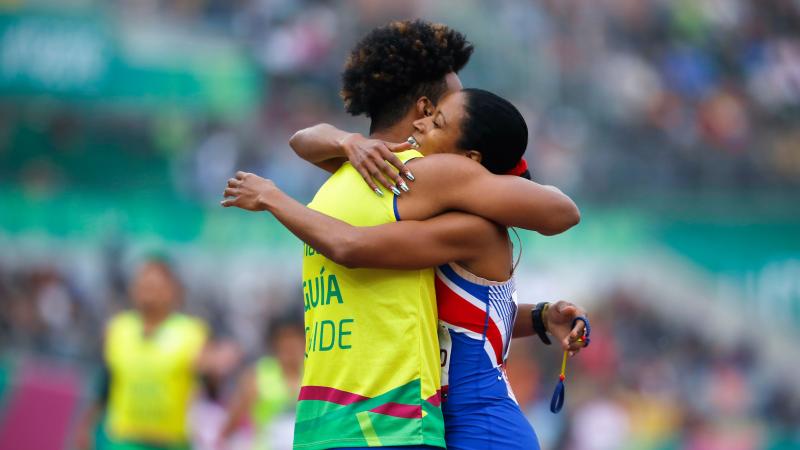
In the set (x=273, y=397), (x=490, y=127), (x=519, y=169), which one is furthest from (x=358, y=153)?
(x=273, y=397)

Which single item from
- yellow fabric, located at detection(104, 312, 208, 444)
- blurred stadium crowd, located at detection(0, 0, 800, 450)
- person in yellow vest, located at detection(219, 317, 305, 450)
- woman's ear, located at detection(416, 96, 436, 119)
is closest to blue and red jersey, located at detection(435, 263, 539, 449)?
woman's ear, located at detection(416, 96, 436, 119)

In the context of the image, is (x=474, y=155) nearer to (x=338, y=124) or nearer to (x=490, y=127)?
(x=490, y=127)

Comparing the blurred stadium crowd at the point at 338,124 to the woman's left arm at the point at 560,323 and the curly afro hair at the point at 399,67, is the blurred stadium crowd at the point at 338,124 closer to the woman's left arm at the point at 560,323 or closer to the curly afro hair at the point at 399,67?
the woman's left arm at the point at 560,323

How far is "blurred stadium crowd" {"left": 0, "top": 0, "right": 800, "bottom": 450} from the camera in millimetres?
14062

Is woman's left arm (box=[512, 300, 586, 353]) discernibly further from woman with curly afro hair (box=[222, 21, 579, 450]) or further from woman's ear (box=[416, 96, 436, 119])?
woman's ear (box=[416, 96, 436, 119])

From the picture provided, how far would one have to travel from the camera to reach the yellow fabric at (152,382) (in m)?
8.45

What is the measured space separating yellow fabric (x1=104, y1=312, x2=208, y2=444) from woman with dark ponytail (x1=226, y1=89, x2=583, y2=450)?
15.2 ft

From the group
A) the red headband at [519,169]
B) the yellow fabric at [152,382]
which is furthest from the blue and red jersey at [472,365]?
the yellow fabric at [152,382]

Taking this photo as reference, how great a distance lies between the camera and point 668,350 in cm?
1428

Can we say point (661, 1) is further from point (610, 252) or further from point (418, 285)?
point (418, 285)

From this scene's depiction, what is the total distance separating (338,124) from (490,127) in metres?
11.4

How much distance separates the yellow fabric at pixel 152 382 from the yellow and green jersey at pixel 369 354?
4.51 meters

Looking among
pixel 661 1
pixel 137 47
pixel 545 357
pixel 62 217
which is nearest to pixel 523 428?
pixel 545 357

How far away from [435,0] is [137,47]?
4024 mm
